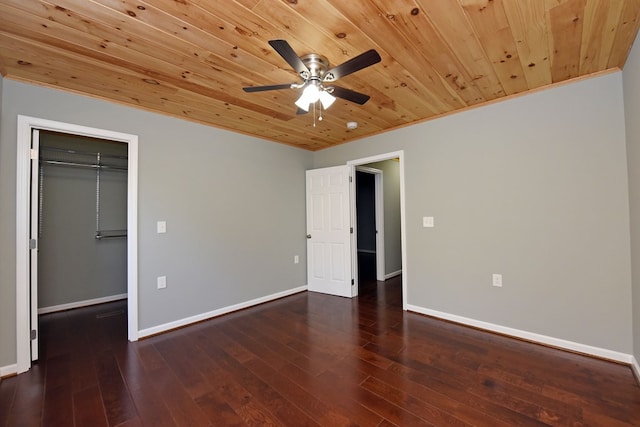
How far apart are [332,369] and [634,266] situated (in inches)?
97.2

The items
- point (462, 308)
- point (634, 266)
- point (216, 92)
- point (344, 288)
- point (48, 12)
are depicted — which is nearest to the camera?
point (48, 12)

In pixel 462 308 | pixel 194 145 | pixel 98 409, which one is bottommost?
pixel 98 409

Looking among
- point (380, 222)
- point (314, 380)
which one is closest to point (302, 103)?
point (314, 380)

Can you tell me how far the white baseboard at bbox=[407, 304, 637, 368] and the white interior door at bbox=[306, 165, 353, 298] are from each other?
4.22ft

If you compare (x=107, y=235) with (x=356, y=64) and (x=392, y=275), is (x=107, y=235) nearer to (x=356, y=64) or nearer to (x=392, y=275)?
(x=356, y=64)

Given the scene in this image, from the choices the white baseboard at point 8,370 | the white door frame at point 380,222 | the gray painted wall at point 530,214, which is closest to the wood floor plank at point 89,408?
the white baseboard at point 8,370

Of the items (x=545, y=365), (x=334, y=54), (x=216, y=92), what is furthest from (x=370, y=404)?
(x=216, y=92)

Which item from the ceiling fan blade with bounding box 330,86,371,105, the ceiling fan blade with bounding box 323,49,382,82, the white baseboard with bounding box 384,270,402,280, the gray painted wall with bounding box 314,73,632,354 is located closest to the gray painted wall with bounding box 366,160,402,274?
the white baseboard with bounding box 384,270,402,280

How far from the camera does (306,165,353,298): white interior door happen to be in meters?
4.07

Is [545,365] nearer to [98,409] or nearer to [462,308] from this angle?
[462,308]

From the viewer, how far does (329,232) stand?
4254mm

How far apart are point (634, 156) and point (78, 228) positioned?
613 centimetres

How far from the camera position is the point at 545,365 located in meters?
2.17

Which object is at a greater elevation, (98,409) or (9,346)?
(9,346)
